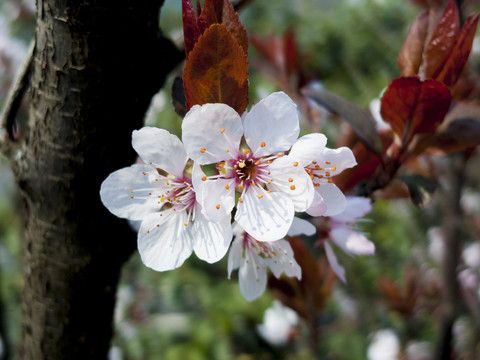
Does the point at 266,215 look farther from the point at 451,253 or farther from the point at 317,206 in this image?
the point at 451,253

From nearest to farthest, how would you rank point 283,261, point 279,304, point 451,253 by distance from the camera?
point 283,261 → point 451,253 → point 279,304

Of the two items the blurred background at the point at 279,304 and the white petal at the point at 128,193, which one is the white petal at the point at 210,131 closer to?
the white petal at the point at 128,193

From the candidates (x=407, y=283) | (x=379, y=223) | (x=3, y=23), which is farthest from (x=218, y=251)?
(x=379, y=223)

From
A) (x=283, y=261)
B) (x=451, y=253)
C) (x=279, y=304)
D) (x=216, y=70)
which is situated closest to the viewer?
(x=216, y=70)

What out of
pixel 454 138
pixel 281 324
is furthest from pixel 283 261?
pixel 281 324

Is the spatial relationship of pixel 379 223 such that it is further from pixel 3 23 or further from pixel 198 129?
pixel 198 129

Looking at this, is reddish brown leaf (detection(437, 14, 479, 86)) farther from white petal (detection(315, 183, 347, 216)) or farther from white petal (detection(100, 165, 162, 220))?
white petal (detection(100, 165, 162, 220))

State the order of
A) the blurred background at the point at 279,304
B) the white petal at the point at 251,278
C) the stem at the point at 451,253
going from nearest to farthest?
1. the white petal at the point at 251,278
2. the stem at the point at 451,253
3. the blurred background at the point at 279,304

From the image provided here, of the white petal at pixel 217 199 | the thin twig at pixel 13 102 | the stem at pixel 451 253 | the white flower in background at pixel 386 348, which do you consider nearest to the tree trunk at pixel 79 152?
the thin twig at pixel 13 102
